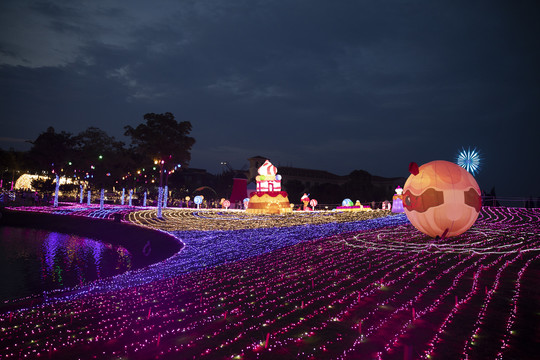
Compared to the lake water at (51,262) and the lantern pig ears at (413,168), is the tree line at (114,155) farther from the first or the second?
the lantern pig ears at (413,168)

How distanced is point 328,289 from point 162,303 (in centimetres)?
290

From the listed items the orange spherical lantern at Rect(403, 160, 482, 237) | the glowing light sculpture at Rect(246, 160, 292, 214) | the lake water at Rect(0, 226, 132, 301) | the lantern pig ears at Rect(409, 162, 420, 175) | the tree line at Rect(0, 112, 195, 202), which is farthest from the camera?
the tree line at Rect(0, 112, 195, 202)

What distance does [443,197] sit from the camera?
32.7ft

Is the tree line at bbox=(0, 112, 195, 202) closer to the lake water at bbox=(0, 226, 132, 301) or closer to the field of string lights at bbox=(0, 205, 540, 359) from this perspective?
the lake water at bbox=(0, 226, 132, 301)

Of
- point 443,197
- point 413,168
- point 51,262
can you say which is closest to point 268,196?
point 51,262

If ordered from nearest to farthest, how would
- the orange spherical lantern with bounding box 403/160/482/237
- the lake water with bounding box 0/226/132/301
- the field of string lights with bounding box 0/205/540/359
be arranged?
the field of string lights with bounding box 0/205/540/359, the orange spherical lantern with bounding box 403/160/482/237, the lake water with bounding box 0/226/132/301

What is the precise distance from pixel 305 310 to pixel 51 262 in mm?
11521

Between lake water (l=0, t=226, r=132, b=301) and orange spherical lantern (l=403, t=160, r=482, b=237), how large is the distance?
9.68 meters

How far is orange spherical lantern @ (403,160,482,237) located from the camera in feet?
32.8

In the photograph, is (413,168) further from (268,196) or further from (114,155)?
(114,155)

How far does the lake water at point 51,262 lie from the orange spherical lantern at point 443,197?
9684mm

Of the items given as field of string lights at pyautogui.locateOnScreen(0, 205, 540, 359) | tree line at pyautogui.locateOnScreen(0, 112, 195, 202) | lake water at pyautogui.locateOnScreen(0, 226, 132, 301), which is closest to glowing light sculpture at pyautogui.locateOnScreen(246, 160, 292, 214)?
tree line at pyautogui.locateOnScreen(0, 112, 195, 202)

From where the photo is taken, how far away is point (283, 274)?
26.4 feet

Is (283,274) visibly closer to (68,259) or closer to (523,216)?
(68,259)
